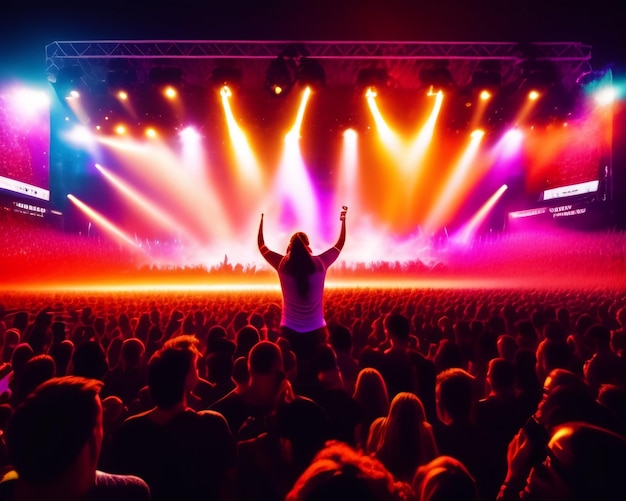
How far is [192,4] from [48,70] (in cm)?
439

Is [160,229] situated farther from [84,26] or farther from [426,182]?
[426,182]

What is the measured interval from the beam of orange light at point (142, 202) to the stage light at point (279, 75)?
1033cm

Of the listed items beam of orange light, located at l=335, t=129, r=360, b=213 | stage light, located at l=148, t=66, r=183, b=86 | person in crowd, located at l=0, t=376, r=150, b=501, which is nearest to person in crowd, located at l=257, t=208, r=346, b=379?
person in crowd, located at l=0, t=376, r=150, b=501

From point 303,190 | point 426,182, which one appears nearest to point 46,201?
point 303,190

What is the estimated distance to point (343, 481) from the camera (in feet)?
3.10

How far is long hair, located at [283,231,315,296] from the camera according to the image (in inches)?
168

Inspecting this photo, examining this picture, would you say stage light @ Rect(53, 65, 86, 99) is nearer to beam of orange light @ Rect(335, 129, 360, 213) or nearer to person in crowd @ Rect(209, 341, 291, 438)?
beam of orange light @ Rect(335, 129, 360, 213)

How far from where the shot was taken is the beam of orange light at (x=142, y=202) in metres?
17.5

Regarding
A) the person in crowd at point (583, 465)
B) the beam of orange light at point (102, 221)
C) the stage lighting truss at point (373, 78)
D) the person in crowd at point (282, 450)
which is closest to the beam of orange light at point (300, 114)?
the stage lighting truss at point (373, 78)

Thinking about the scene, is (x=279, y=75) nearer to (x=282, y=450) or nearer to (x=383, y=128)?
(x=383, y=128)

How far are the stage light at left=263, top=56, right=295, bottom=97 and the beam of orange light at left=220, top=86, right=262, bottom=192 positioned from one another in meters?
3.76

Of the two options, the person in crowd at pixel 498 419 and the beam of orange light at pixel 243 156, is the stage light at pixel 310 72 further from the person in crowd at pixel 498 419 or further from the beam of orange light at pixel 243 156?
the person in crowd at pixel 498 419

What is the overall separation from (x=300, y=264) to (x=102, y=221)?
16093 mm

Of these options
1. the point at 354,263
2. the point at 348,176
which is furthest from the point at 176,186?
the point at 354,263
